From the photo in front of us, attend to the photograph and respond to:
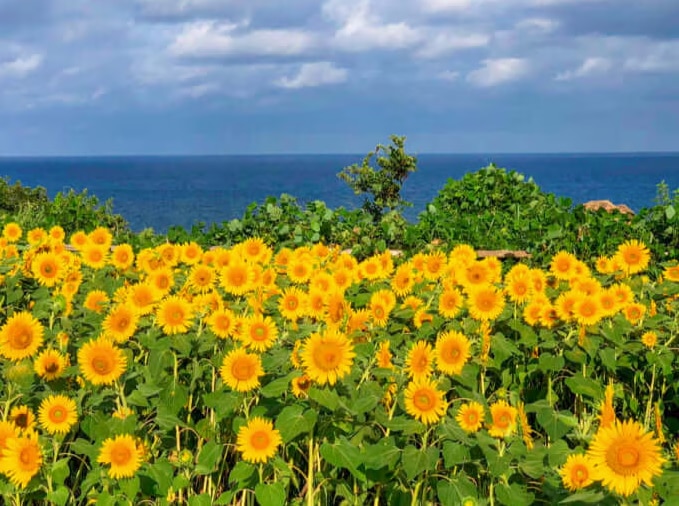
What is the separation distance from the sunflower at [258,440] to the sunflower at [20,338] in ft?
3.14

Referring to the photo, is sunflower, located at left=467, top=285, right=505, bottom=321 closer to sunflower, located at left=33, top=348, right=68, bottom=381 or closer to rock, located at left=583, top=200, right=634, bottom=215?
sunflower, located at left=33, top=348, right=68, bottom=381

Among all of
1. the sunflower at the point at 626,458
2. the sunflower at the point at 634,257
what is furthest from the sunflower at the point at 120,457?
the sunflower at the point at 634,257

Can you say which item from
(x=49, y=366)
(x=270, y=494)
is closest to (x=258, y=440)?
(x=270, y=494)

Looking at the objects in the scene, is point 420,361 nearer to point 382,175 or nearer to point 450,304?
point 450,304

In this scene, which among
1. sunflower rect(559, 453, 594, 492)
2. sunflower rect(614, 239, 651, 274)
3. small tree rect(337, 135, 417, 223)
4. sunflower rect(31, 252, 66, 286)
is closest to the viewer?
sunflower rect(559, 453, 594, 492)

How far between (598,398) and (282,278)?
1.59m

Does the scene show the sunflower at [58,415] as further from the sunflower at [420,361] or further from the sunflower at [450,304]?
the sunflower at [450,304]

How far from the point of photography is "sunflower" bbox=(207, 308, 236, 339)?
2891 mm

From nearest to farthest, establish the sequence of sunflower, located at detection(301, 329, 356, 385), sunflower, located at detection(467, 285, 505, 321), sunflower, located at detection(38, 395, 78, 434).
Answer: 1. sunflower, located at detection(301, 329, 356, 385)
2. sunflower, located at detection(38, 395, 78, 434)
3. sunflower, located at detection(467, 285, 505, 321)

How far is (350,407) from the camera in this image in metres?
2.53

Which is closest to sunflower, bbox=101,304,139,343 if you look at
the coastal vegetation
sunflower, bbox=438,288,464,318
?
the coastal vegetation

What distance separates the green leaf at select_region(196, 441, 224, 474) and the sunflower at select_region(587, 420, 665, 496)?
4.43 feet

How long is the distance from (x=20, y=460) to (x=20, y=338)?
0.53 meters

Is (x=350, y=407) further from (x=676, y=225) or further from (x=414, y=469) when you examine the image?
(x=676, y=225)
